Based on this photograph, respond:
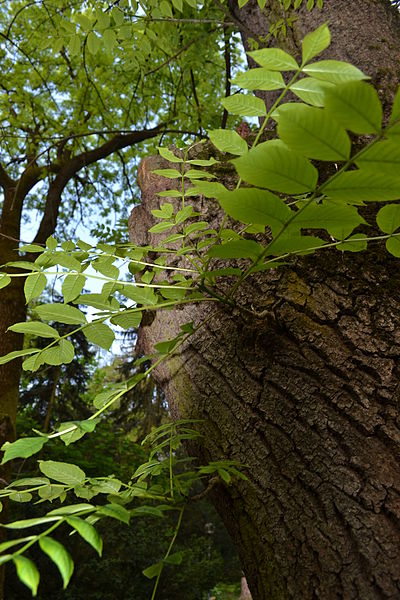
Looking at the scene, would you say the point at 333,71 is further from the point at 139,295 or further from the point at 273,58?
the point at 139,295

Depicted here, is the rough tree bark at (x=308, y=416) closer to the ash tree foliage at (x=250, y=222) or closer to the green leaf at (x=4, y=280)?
the ash tree foliage at (x=250, y=222)

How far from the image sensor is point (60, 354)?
89 cm

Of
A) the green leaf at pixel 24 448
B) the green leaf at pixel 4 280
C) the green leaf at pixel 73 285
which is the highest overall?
the green leaf at pixel 4 280

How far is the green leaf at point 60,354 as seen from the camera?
34.5 inches

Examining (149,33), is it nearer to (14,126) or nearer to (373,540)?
(373,540)

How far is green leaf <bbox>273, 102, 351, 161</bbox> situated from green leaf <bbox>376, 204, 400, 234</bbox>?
0.29 m

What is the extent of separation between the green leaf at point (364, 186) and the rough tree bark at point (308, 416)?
14.8 inches

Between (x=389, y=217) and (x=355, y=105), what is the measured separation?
36cm

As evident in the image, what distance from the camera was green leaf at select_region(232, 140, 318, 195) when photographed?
1.72 feet

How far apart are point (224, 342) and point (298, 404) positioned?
0.22 meters

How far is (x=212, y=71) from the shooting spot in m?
5.10

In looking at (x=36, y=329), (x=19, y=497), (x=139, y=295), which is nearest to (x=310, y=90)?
(x=139, y=295)

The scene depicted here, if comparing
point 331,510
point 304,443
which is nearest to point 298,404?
point 304,443

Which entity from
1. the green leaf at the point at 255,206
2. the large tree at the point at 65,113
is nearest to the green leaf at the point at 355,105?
the green leaf at the point at 255,206
